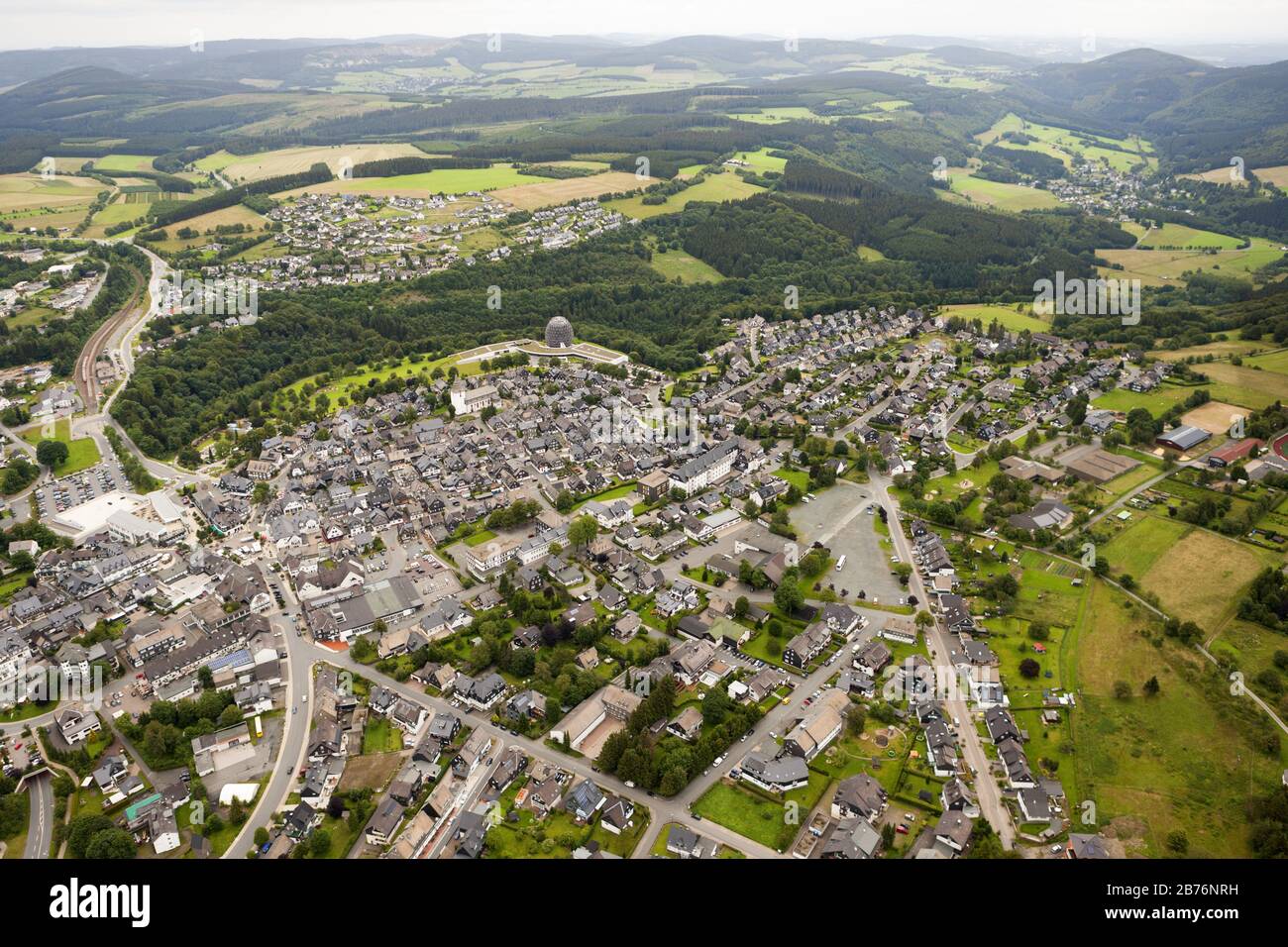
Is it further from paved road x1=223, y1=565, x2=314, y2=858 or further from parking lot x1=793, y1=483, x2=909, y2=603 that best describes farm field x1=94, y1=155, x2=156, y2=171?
parking lot x1=793, y1=483, x2=909, y2=603

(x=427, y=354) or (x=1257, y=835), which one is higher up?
(x=427, y=354)

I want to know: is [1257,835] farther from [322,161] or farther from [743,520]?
[322,161]

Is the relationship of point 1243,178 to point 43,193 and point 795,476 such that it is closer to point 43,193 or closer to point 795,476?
point 795,476

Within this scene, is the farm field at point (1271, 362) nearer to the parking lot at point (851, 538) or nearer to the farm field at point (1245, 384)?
the farm field at point (1245, 384)

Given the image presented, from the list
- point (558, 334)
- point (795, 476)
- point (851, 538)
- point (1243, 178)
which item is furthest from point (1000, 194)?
point (851, 538)

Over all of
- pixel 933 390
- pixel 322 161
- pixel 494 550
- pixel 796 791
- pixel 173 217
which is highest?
pixel 322 161

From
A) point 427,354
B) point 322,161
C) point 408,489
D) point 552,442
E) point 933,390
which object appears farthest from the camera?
point 322,161

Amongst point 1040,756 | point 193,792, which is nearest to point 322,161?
point 193,792
